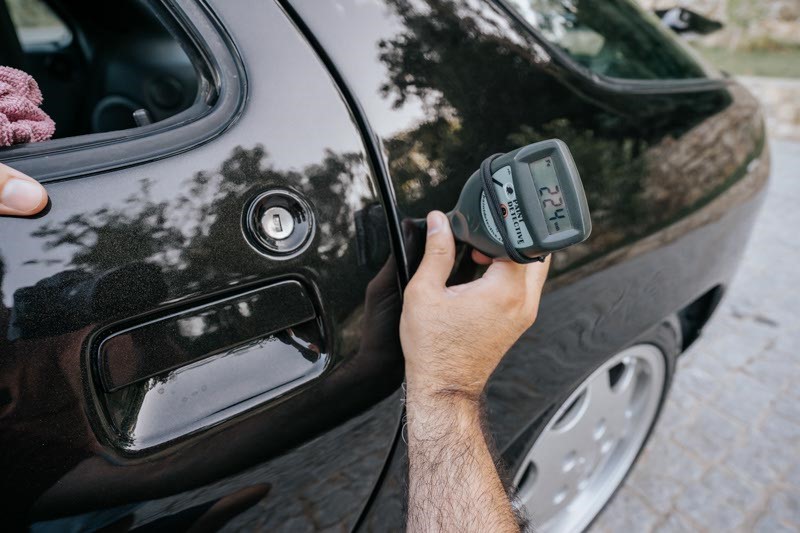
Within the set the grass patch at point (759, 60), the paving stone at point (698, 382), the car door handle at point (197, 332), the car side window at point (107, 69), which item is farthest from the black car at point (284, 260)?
the grass patch at point (759, 60)

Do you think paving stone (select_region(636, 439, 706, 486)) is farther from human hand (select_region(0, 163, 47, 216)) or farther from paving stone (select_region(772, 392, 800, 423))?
human hand (select_region(0, 163, 47, 216))

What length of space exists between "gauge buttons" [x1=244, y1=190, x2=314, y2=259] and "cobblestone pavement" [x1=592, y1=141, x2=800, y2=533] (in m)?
1.78

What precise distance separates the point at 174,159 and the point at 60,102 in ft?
5.07

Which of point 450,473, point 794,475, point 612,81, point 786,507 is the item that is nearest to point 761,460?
point 794,475

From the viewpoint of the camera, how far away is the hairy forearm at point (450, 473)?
0.96m

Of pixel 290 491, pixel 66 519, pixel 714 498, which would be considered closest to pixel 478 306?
pixel 290 491

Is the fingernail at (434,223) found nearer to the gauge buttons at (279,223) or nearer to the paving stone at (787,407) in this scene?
the gauge buttons at (279,223)

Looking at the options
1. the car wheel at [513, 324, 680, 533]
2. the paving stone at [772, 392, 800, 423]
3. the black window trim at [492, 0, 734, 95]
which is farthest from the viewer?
the paving stone at [772, 392, 800, 423]

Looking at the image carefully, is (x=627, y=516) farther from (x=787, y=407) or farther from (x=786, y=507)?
(x=787, y=407)

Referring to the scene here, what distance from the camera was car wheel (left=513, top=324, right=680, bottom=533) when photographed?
1.64 m

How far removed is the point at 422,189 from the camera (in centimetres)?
105

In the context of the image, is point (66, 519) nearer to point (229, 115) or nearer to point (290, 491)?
point (290, 491)

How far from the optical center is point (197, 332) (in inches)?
33.4

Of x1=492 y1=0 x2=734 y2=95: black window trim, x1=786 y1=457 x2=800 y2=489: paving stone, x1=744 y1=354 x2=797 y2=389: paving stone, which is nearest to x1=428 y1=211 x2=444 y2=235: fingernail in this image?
x1=492 y1=0 x2=734 y2=95: black window trim
